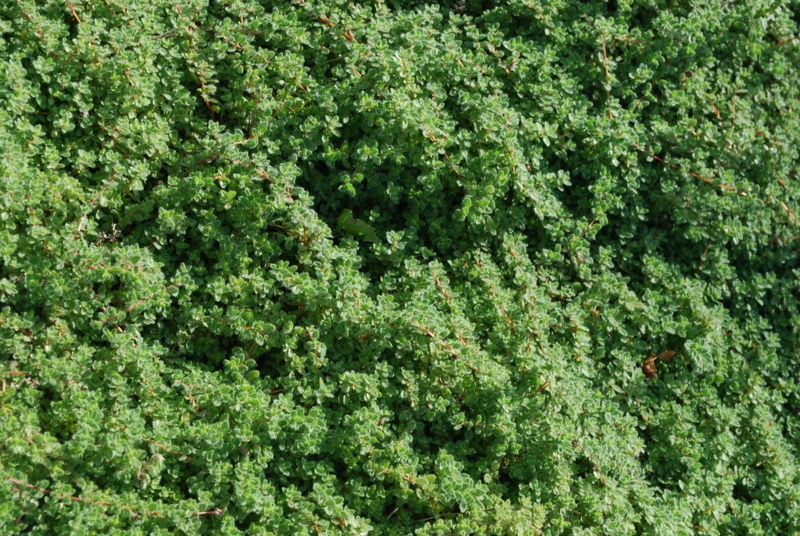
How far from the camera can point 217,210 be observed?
394cm

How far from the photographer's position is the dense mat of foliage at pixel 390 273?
3.46 m

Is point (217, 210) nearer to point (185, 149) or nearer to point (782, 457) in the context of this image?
point (185, 149)

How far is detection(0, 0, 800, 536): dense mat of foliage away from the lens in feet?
11.3

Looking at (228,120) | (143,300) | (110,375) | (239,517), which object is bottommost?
(239,517)

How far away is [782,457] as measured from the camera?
449 cm

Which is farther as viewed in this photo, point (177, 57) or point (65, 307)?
point (177, 57)

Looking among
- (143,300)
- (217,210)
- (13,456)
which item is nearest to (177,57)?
(217,210)

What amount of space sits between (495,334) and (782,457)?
5.65 feet

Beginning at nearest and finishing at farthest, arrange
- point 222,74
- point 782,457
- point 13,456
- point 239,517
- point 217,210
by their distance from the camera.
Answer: point 13,456 → point 239,517 → point 217,210 → point 222,74 → point 782,457

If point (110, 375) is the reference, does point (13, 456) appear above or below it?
below

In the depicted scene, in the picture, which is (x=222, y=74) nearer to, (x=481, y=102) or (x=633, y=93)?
(x=481, y=102)

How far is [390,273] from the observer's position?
13.4 feet

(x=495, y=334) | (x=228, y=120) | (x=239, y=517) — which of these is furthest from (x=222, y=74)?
(x=239, y=517)

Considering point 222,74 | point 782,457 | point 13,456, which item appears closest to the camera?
point 13,456
